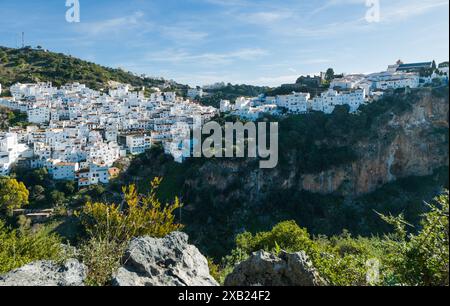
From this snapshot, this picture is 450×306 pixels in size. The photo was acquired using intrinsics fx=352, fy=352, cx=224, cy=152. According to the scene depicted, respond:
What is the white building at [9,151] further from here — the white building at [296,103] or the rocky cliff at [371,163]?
the white building at [296,103]

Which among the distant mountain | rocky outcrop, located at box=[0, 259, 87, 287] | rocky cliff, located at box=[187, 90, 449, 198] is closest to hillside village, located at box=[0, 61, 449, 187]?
rocky cliff, located at box=[187, 90, 449, 198]

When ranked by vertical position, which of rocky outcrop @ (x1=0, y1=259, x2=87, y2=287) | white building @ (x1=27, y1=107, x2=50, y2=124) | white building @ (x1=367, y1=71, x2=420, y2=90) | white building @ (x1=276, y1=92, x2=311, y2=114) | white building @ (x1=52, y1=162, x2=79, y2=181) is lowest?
white building @ (x1=52, y1=162, x2=79, y2=181)

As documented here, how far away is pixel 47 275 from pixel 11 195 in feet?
86.2

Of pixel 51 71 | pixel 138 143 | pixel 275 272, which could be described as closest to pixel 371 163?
pixel 138 143

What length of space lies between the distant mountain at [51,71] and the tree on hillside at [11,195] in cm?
3120

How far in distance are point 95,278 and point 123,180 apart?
1100 inches

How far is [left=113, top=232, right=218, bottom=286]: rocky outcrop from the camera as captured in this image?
9.00ft

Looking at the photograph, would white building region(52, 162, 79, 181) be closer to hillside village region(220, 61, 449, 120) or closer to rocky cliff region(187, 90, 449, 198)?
rocky cliff region(187, 90, 449, 198)

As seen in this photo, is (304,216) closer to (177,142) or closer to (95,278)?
(177,142)

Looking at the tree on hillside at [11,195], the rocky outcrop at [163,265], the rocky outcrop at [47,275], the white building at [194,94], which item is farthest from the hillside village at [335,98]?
the rocky outcrop at [47,275]

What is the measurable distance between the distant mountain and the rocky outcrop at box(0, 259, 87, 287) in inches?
2229
